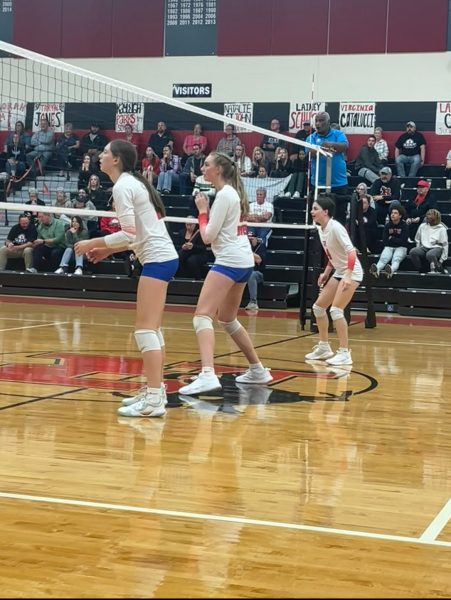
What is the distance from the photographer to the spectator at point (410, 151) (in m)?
19.8

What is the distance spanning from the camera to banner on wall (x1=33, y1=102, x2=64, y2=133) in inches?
773

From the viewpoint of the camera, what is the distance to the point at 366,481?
15.8 feet

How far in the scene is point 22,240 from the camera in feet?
60.6

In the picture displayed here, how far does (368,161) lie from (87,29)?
26.8 feet

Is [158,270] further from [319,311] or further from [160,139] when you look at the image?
[160,139]

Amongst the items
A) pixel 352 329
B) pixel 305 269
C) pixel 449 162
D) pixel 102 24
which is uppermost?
pixel 102 24

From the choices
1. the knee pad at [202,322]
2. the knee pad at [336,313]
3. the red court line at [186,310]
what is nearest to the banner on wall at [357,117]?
the red court line at [186,310]

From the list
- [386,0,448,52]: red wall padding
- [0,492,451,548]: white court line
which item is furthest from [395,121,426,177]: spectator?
[0,492,451,548]: white court line

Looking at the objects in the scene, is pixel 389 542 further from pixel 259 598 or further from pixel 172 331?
pixel 172 331

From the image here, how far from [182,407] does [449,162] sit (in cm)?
1375

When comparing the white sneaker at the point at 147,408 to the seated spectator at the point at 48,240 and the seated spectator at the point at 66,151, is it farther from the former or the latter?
the seated spectator at the point at 48,240

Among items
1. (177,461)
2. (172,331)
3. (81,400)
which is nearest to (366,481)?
(177,461)

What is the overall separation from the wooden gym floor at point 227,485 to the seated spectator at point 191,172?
322 inches

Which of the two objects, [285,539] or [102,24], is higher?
[102,24]
